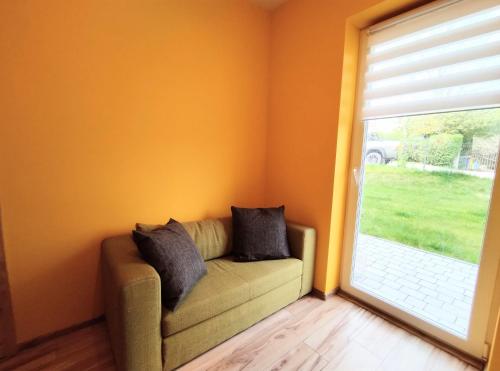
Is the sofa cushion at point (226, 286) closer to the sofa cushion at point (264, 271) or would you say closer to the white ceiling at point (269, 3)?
the sofa cushion at point (264, 271)

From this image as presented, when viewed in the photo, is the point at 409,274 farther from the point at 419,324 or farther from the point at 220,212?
the point at 220,212

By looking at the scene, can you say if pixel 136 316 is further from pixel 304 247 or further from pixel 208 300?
pixel 304 247

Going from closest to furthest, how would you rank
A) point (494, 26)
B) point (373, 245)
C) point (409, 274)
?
point (494, 26), point (409, 274), point (373, 245)

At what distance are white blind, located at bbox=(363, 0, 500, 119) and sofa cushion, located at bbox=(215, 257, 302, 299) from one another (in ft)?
4.69

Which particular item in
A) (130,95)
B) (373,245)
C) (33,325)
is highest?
(130,95)

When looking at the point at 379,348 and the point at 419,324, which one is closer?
the point at 379,348

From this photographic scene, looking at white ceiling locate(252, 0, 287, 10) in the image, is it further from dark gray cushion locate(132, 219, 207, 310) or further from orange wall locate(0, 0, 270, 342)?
dark gray cushion locate(132, 219, 207, 310)

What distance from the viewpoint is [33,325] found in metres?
1.55

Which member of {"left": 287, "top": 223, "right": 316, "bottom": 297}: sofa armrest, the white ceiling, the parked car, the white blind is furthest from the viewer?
the white ceiling

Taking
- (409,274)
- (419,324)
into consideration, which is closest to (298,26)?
(409,274)

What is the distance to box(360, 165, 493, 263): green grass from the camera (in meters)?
1.55

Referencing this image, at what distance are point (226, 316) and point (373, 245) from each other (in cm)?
143

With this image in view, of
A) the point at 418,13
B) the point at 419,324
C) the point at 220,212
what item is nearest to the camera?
the point at 418,13

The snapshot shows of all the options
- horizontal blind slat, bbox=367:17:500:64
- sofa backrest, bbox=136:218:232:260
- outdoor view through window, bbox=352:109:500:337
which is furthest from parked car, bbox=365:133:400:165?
sofa backrest, bbox=136:218:232:260
